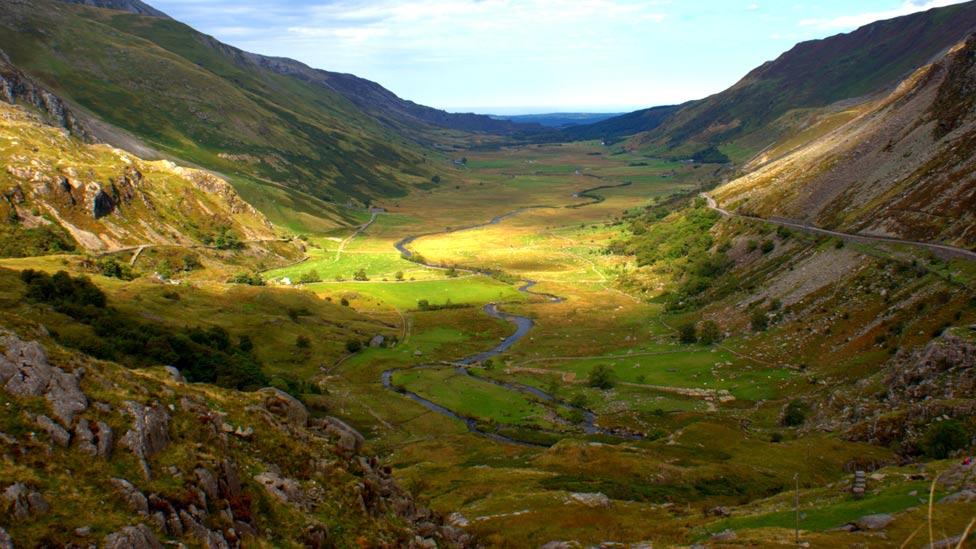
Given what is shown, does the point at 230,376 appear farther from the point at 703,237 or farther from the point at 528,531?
the point at 703,237

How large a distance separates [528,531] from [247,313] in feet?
366

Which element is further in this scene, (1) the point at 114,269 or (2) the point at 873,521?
(1) the point at 114,269

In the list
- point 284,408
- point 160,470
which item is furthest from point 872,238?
point 160,470

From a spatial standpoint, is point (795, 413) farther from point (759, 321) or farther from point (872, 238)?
point (872, 238)

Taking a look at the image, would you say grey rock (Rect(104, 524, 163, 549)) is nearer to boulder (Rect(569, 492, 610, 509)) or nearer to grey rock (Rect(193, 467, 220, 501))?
grey rock (Rect(193, 467, 220, 501))

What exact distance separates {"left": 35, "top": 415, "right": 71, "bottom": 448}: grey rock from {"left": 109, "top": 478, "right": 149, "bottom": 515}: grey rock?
133 inches

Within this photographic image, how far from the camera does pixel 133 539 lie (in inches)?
1080

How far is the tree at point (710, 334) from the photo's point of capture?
419 ft

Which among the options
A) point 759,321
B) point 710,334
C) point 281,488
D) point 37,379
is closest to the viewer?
point 37,379

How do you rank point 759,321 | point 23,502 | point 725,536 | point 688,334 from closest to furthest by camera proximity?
point 23,502
point 725,536
point 759,321
point 688,334

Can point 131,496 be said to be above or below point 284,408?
above

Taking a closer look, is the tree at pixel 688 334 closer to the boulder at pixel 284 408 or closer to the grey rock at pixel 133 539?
the boulder at pixel 284 408

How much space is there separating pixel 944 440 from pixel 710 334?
7056cm

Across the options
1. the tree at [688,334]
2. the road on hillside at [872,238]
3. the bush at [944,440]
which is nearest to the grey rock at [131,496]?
the bush at [944,440]
